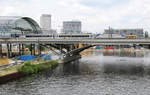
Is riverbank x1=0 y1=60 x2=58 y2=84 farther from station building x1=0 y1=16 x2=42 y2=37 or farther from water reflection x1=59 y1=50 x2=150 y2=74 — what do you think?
station building x1=0 y1=16 x2=42 y2=37

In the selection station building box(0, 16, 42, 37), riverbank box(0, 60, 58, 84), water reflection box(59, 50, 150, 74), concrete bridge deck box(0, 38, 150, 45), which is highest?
station building box(0, 16, 42, 37)

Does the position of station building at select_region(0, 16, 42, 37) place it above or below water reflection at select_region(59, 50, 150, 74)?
above

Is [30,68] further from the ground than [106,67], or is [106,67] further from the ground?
[30,68]

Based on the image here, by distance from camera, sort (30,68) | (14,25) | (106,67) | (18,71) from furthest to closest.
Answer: (14,25) → (106,67) → (30,68) → (18,71)

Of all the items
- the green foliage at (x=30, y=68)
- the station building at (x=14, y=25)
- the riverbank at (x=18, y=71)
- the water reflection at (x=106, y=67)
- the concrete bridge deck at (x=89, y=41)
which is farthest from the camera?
the station building at (x=14, y=25)

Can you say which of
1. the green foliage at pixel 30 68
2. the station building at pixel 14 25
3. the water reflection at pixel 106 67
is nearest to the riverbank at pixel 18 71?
the green foliage at pixel 30 68

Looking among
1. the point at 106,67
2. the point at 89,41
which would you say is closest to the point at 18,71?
the point at 89,41

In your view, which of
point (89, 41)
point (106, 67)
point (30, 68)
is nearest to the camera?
point (30, 68)

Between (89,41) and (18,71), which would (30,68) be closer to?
(18,71)

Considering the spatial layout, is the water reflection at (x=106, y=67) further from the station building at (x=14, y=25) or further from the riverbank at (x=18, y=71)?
the station building at (x=14, y=25)

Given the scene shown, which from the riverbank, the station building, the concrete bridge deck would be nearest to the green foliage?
the riverbank

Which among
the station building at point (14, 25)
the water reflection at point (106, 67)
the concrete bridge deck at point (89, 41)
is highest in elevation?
the station building at point (14, 25)

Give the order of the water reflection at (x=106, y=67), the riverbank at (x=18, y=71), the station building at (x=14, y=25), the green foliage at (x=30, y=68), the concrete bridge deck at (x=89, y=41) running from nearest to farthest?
the riverbank at (x=18, y=71) → the green foliage at (x=30, y=68) → the water reflection at (x=106, y=67) → the concrete bridge deck at (x=89, y=41) → the station building at (x=14, y=25)

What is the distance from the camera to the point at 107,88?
134ft
